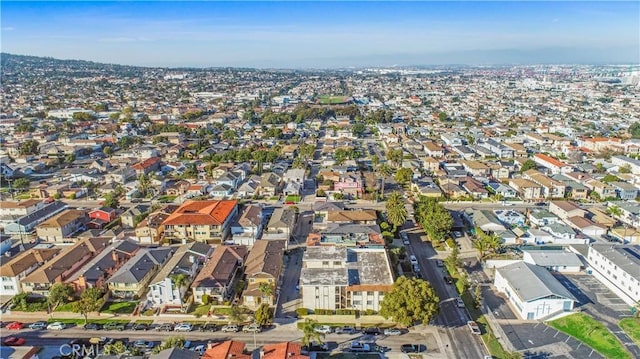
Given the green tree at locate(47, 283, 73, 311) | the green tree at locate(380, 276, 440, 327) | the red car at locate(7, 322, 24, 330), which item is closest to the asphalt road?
the green tree at locate(380, 276, 440, 327)

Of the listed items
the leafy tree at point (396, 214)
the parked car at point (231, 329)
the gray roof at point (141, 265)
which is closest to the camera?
the parked car at point (231, 329)

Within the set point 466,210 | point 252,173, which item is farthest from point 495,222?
point 252,173

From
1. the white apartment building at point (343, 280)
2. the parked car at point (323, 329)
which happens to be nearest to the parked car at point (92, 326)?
the white apartment building at point (343, 280)

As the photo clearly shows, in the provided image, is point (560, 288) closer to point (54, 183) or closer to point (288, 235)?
point (288, 235)

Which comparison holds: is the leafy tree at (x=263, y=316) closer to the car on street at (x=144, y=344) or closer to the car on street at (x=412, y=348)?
the car on street at (x=144, y=344)

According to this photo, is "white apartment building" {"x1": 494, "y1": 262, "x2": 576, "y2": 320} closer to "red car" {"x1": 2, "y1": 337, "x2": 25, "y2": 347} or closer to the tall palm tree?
the tall palm tree

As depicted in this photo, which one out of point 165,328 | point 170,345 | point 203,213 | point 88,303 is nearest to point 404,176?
point 203,213

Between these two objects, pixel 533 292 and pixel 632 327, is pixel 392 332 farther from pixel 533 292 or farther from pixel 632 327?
pixel 632 327
